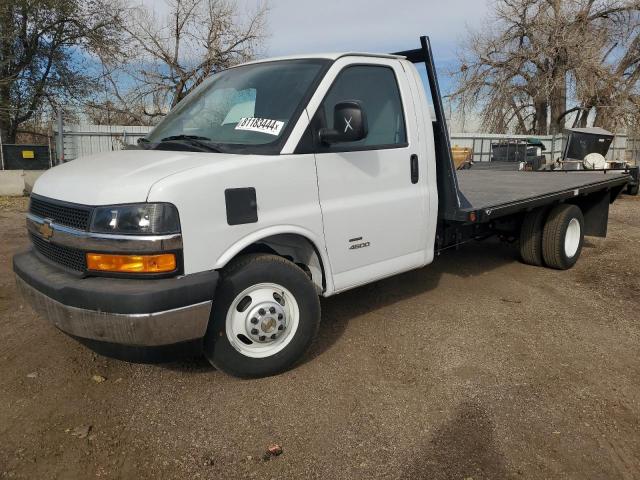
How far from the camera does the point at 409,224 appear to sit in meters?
4.25

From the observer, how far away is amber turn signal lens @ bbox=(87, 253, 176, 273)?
287 cm

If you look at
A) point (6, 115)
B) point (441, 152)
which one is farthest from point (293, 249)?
point (6, 115)

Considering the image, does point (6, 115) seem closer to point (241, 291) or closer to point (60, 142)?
point (60, 142)

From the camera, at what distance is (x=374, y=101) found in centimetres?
408

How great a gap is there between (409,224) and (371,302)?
1164mm

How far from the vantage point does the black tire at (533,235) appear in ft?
20.6

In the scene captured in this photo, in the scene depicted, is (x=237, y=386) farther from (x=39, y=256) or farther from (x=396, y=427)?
(x=39, y=256)

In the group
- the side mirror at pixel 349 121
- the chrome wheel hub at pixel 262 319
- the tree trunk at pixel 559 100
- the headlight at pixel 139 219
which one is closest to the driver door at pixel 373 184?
the side mirror at pixel 349 121

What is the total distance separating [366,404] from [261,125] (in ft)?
Answer: 6.35

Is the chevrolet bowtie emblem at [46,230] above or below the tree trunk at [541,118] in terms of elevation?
below

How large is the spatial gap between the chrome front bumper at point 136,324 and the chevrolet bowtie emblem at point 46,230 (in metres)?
0.42

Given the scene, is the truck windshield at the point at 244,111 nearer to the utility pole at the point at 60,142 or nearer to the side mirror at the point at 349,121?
the side mirror at the point at 349,121

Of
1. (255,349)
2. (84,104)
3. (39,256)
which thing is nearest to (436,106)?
(255,349)

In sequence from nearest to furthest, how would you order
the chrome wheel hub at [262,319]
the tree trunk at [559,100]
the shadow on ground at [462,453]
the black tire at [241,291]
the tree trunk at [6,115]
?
the shadow on ground at [462,453]
the black tire at [241,291]
the chrome wheel hub at [262,319]
the tree trunk at [6,115]
the tree trunk at [559,100]
